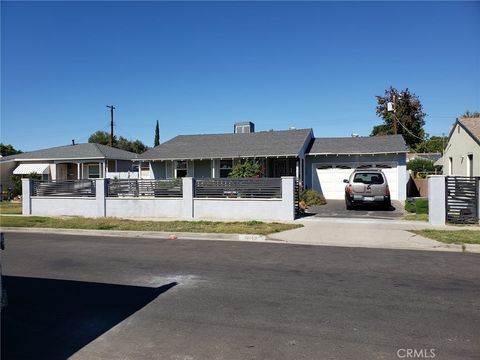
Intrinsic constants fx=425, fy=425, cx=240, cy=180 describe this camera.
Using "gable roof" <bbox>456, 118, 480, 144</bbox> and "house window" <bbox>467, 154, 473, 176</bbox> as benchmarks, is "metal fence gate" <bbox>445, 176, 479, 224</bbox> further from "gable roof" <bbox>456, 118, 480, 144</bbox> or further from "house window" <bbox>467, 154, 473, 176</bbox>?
"house window" <bbox>467, 154, 473, 176</bbox>

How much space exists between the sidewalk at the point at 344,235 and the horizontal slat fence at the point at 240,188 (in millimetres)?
1658

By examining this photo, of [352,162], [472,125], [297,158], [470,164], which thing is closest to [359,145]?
[352,162]

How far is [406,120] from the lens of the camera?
49.4m

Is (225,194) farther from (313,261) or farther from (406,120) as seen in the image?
(406,120)

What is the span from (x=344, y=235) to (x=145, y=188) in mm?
9258

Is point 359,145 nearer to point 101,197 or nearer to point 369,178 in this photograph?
point 369,178

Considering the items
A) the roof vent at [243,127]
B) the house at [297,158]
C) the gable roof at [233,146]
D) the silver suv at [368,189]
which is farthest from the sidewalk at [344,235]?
the roof vent at [243,127]

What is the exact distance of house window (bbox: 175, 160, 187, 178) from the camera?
2812cm

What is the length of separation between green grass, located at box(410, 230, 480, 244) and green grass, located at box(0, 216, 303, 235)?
3.95m

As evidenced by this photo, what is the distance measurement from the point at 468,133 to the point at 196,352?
798 inches

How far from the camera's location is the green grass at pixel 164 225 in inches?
522

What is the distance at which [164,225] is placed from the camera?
1460cm

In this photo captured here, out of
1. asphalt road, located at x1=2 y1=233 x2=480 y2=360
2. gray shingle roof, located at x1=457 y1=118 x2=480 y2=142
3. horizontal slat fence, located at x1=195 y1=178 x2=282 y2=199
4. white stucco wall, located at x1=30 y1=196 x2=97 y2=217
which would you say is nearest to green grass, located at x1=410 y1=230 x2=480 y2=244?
asphalt road, located at x1=2 y1=233 x2=480 y2=360

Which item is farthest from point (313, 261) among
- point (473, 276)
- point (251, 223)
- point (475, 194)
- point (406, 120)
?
→ point (406, 120)
